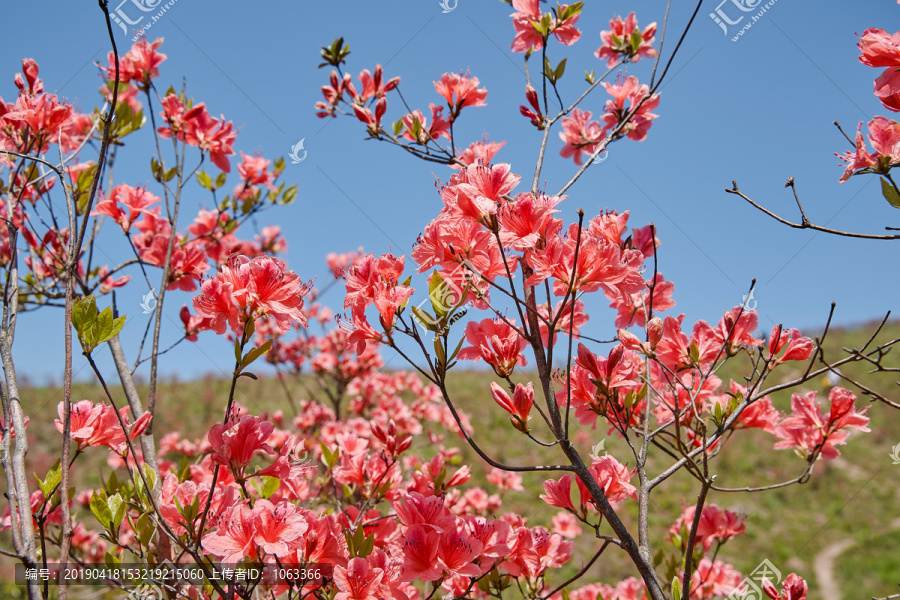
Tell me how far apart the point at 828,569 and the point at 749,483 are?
1.88 m

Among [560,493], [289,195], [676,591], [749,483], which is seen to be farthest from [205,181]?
[749,483]

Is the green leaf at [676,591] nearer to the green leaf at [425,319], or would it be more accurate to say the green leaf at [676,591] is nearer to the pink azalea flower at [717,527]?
the pink azalea flower at [717,527]

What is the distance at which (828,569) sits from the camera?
6.30 m

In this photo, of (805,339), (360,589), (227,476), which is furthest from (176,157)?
(805,339)

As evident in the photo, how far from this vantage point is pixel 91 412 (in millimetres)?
1223

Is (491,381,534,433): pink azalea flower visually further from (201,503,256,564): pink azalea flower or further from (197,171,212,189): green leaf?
(197,171,212,189): green leaf

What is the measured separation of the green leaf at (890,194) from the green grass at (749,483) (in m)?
4.54

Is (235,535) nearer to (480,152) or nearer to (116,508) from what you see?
(116,508)

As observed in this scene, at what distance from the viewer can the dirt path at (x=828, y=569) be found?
5754mm

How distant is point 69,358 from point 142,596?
627 millimetres

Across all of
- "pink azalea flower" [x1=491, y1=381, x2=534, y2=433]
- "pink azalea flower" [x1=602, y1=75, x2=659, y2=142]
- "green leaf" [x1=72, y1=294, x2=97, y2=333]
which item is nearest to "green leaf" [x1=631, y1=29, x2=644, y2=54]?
"pink azalea flower" [x1=602, y1=75, x2=659, y2=142]

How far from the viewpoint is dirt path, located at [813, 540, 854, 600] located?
18.9ft

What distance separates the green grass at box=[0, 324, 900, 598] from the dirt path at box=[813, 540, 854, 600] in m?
0.06

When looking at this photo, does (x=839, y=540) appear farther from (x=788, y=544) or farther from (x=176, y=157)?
(x=176, y=157)
